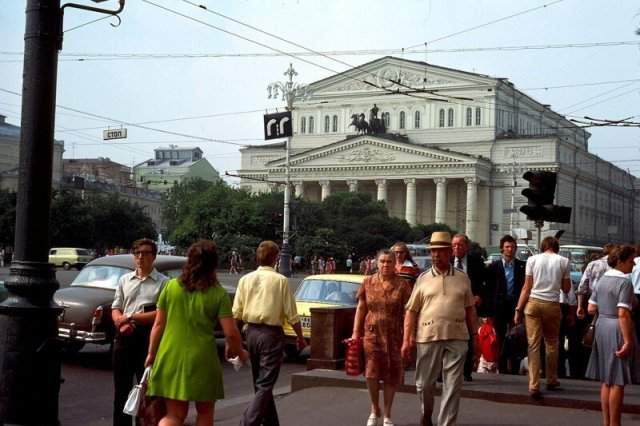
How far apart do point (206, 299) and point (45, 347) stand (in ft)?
4.94

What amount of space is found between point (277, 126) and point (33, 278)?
1280 inches

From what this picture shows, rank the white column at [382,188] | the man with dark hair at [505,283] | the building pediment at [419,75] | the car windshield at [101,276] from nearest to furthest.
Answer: the man with dark hair at [505,283], the car windshield at [101,276], the building pediment at [419,75], the white column at [382,188]

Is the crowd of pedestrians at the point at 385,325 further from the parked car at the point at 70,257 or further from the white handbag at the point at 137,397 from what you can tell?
the parked car at the point at 70,257

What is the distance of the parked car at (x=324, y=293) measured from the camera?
15.5 metres

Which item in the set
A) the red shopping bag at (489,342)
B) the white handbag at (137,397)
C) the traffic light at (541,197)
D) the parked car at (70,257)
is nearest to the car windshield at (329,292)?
the traffic light at (541,197)

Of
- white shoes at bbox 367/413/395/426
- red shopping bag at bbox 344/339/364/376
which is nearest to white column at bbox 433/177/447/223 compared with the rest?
red shopping bag at bbox 344/339/364/376

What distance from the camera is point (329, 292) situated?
15.8 metres

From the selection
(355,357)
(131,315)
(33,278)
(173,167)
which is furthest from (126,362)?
(173,167)

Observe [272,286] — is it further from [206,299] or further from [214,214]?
[214,214]

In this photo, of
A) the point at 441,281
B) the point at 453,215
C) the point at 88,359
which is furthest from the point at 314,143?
the point at 441,281

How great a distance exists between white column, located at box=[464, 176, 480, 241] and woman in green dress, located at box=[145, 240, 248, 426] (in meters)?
89.6

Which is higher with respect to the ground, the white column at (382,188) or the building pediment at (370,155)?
the building pediment at (370,155)

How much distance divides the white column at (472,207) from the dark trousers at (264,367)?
8799 cm

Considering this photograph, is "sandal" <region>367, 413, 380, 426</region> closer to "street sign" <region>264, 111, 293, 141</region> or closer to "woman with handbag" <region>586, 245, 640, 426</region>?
"woman with handbag" <region>586, 245, 640, 426</region>
